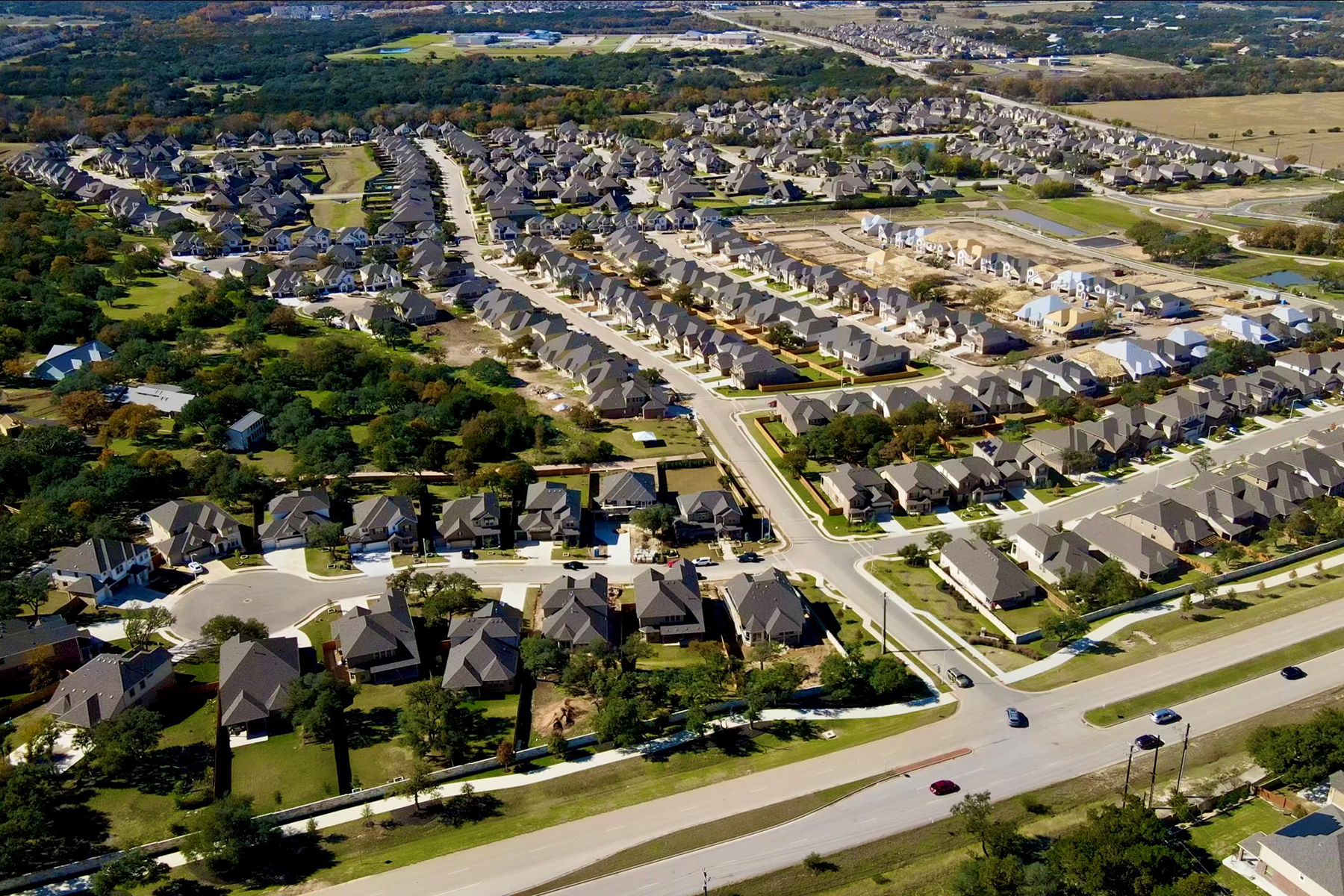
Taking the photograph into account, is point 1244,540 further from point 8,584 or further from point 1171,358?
point 8,584

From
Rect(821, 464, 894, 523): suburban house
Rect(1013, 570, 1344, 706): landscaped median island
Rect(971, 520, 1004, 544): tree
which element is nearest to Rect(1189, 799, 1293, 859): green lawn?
Rect(1013, 570, 1344, 706): landscaped median island

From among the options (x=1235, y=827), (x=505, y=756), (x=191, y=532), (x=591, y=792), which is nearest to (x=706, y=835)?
(x=591, y=792)

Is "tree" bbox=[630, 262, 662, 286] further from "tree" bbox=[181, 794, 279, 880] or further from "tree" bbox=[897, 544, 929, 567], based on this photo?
"tree" bbox=[181, 794, 279, 880]

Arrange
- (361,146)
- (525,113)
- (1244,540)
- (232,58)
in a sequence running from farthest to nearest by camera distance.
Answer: (232,58), (525,113), (361,146), (1244,540)

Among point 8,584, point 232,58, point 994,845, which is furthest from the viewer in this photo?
point 232,58

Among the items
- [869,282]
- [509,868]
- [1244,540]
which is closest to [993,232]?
[869,282]

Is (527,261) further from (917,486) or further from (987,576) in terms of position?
(987,576)
